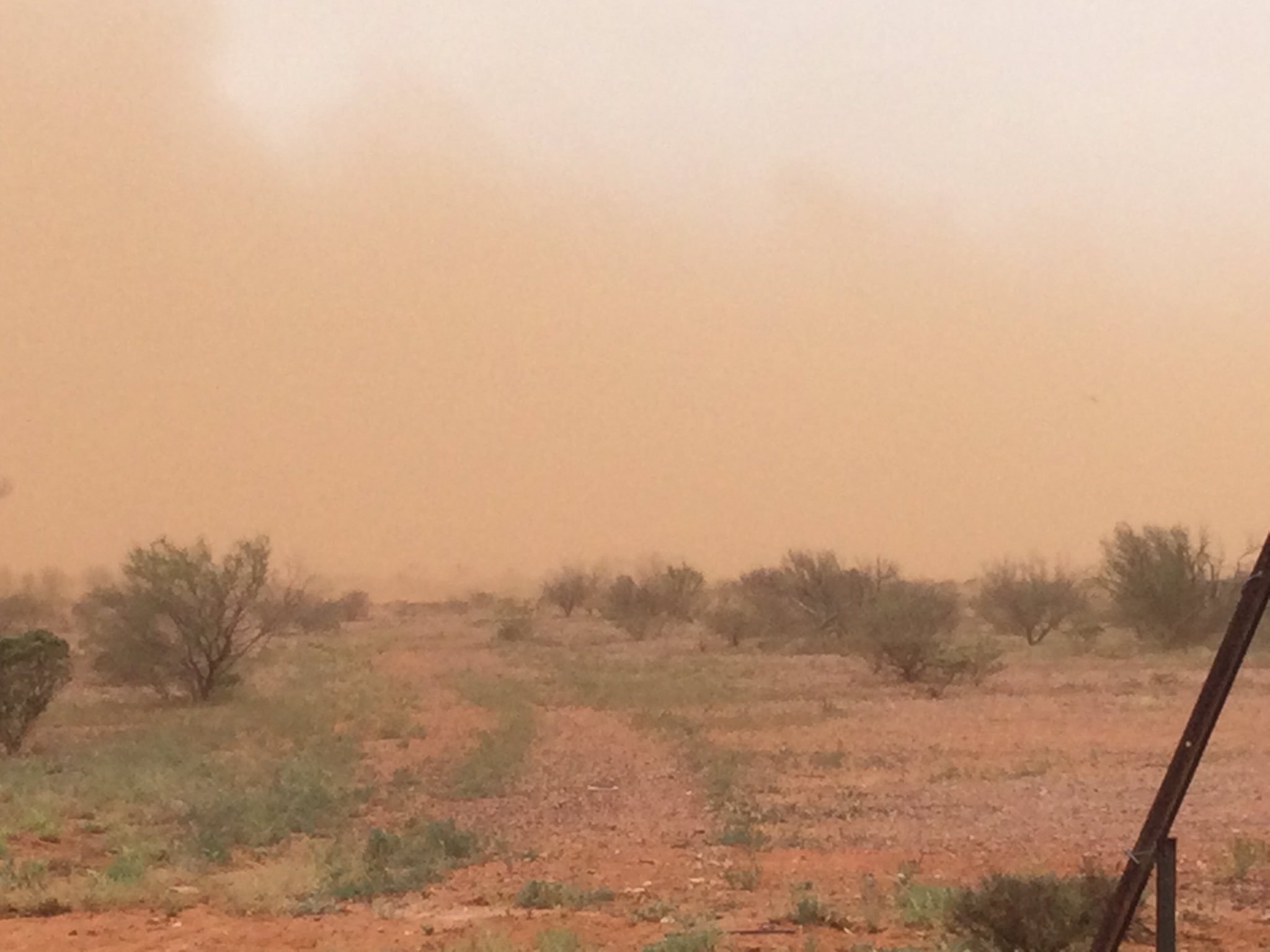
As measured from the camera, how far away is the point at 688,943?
28.6ft

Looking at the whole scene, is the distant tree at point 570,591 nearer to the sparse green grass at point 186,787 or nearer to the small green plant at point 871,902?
the sparse green grass at point 186,787

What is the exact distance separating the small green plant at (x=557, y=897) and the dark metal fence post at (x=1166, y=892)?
245 inches

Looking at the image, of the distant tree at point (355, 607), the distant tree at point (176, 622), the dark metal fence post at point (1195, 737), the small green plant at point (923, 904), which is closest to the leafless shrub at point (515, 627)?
the distant tree at point (355, 607)

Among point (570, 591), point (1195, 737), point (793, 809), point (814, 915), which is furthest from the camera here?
point (570, 591)

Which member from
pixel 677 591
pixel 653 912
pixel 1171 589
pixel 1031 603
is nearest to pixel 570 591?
pixel 677 591

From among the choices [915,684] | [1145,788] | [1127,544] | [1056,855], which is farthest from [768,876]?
[1127,544]

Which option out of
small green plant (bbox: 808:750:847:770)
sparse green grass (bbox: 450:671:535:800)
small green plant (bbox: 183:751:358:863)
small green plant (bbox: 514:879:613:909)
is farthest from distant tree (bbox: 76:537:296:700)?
small green plant (bbox: 514:879:613:909)

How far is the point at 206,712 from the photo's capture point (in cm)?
2725

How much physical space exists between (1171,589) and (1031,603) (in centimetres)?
788

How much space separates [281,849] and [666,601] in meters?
48.2

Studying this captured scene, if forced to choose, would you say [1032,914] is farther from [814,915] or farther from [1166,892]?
[1166,892]

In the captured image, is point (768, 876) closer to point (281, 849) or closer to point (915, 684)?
point (281, 849)

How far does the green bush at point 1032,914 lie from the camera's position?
796 cm

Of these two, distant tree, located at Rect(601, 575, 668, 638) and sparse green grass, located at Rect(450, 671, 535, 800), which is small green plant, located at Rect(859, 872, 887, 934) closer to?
sparse green grass, located at Rect(450, 671, 535, 800)
